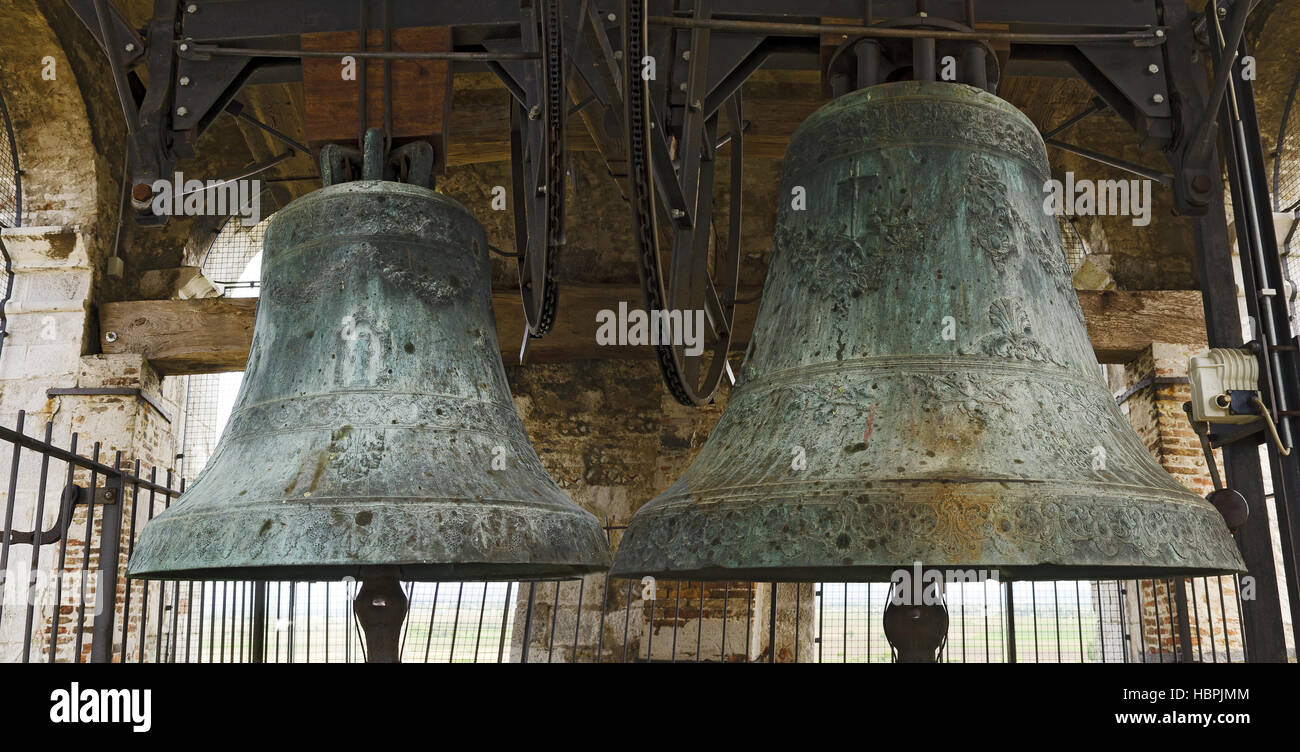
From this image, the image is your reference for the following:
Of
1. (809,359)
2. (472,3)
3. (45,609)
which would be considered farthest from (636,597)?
(809,359)

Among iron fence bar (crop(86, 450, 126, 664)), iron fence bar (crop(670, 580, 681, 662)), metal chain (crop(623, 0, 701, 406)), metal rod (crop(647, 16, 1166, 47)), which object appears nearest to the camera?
metal chain (crop(623, 0, 701, 406))

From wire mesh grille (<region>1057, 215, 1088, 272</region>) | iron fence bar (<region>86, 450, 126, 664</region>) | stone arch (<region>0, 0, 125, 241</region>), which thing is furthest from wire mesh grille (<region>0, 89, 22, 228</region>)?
wire mesh grille (<region>1057, 215, 1088, 272</region>)

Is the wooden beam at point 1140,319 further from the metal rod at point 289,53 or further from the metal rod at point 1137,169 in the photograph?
the metal rod at point 289,53

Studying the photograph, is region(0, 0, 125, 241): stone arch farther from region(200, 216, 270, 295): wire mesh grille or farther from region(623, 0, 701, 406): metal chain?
region(623, 0, 701, 406): metal chain

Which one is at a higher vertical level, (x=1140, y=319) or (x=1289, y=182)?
(x=1289, y=182)

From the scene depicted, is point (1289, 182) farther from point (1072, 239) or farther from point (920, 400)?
point (920, 400)

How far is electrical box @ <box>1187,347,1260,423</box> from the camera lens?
257 cm

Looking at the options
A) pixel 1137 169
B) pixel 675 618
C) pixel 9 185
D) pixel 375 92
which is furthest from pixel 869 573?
pixel 9 185

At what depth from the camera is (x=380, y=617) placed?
222 cm

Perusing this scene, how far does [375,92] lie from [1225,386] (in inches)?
79.3

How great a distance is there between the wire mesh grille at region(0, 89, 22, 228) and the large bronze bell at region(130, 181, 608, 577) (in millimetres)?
4320
